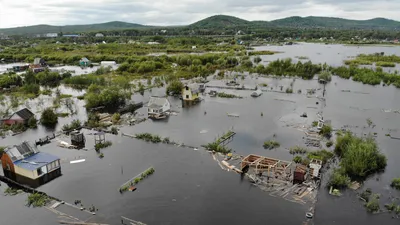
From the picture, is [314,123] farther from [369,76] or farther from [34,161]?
[369,76]

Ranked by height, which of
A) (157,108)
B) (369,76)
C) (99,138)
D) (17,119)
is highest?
(369,76)

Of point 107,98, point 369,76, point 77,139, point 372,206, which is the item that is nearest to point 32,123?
A: point 77,139

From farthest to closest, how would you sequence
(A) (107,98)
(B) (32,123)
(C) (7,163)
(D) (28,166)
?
(A) (107,98), (B) (32,123), (C) (7,163), (D) (28,166)

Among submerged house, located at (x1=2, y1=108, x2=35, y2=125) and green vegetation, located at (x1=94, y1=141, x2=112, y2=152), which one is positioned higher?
submerged house, located at (x1=2, y1=108, x2=35, y2=125)

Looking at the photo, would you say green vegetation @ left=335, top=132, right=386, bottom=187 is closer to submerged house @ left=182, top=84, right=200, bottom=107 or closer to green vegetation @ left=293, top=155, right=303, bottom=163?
green vegetation @ left=293, top=155, right=303, bottom=163

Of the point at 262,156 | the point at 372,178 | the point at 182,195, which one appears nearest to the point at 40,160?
the point at 182,195

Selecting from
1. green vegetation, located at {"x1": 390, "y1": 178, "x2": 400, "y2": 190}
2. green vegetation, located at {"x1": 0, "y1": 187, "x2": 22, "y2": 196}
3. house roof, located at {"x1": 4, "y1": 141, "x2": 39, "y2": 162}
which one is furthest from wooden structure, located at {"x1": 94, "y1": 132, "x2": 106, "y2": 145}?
green vegetation, located at {"x1": 390, "y1": 178, "x2": 400, "y2": 190}

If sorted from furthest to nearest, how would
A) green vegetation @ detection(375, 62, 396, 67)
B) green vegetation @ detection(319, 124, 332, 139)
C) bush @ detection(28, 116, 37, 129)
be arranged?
green vegetation @ detection(375, 62, 396, 67), bush @ detection(28, 116, 37, 129), green vegetation @ detection(319, 124, 332, 139)
